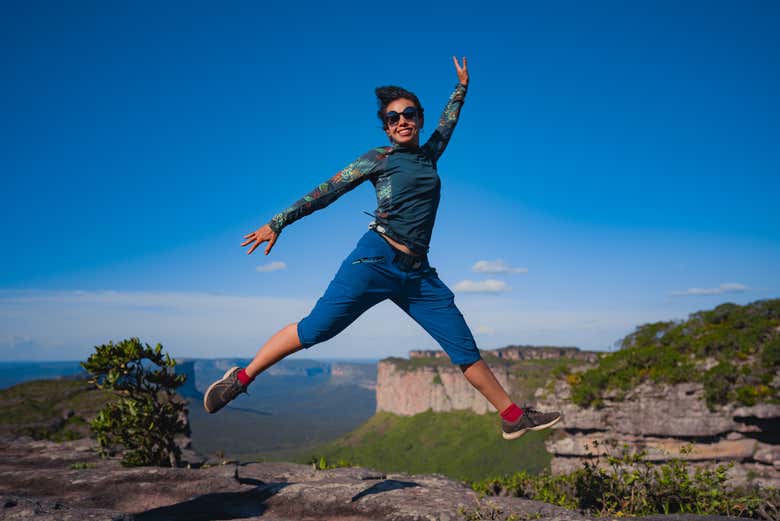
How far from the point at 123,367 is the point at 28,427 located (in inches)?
506

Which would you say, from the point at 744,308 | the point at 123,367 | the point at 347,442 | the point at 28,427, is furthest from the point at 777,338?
the point at 347,442

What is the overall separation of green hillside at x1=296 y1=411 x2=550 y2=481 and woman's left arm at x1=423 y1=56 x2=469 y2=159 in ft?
259

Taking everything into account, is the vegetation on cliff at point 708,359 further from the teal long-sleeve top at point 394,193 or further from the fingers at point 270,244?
the fingers at point 270,244

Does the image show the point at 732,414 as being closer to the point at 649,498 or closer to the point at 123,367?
the point at 649,498

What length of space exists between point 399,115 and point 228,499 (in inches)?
188

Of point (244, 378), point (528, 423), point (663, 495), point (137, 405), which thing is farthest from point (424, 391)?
point (244, 378)

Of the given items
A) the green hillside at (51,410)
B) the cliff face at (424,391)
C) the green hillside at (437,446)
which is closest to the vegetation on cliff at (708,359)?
the green hillside at (51,410)

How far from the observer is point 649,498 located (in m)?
6.13

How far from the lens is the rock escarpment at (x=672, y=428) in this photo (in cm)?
1555

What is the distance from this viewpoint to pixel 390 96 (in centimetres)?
468

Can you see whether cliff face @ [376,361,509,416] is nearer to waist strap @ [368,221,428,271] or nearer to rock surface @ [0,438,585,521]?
rock surface @ [0,438,585,521]

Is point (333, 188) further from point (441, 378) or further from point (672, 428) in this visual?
point (441, 378)

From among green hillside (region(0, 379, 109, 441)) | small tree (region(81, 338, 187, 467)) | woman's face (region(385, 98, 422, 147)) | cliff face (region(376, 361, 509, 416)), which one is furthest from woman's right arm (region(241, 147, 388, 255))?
cliff face (region(376, 361, 509, 416))

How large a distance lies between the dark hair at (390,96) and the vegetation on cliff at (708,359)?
16759 mm
